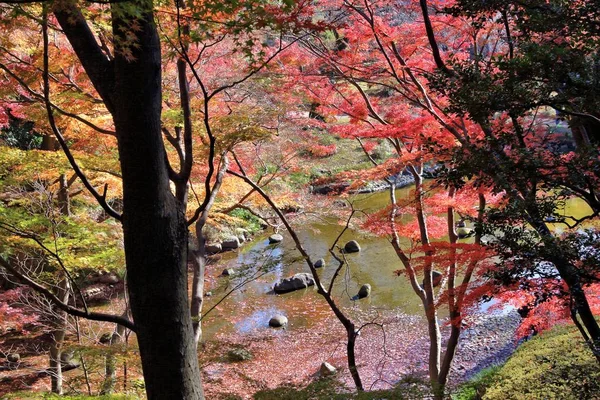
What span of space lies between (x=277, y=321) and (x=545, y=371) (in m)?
7.54

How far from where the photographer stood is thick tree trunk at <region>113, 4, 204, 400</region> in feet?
8.15

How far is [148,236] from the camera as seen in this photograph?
2.48 m

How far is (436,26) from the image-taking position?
6.86 m

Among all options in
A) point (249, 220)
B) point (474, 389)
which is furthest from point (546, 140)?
point (249, 220)

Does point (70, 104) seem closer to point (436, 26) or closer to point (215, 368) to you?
A: point (436, 26)

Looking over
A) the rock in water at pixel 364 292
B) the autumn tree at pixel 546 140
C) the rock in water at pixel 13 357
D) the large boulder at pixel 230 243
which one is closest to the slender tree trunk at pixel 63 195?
the rock in water at pixel 13 357

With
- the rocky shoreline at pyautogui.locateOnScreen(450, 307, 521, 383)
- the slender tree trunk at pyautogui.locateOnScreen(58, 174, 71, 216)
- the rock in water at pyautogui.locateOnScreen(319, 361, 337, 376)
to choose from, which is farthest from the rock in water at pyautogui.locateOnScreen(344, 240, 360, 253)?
the slender tree trunk at pyautogui.locateOnScreen(58, 174, 71, 216)

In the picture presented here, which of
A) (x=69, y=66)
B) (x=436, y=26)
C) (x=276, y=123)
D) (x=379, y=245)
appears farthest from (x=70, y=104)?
(x=379, y=245)

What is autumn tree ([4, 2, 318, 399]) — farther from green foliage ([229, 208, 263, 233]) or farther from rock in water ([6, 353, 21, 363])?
green foliage ([229, 208, 263, 233])

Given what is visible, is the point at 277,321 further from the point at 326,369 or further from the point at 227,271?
the point at 227,271

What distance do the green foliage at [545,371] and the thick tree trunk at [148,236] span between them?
10.5 feet

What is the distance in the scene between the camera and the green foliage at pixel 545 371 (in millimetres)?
4098

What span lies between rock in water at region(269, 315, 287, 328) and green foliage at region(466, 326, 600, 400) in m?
5.17

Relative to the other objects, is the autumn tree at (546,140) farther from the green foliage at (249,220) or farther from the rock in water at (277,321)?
the green foliage at (249,220)
